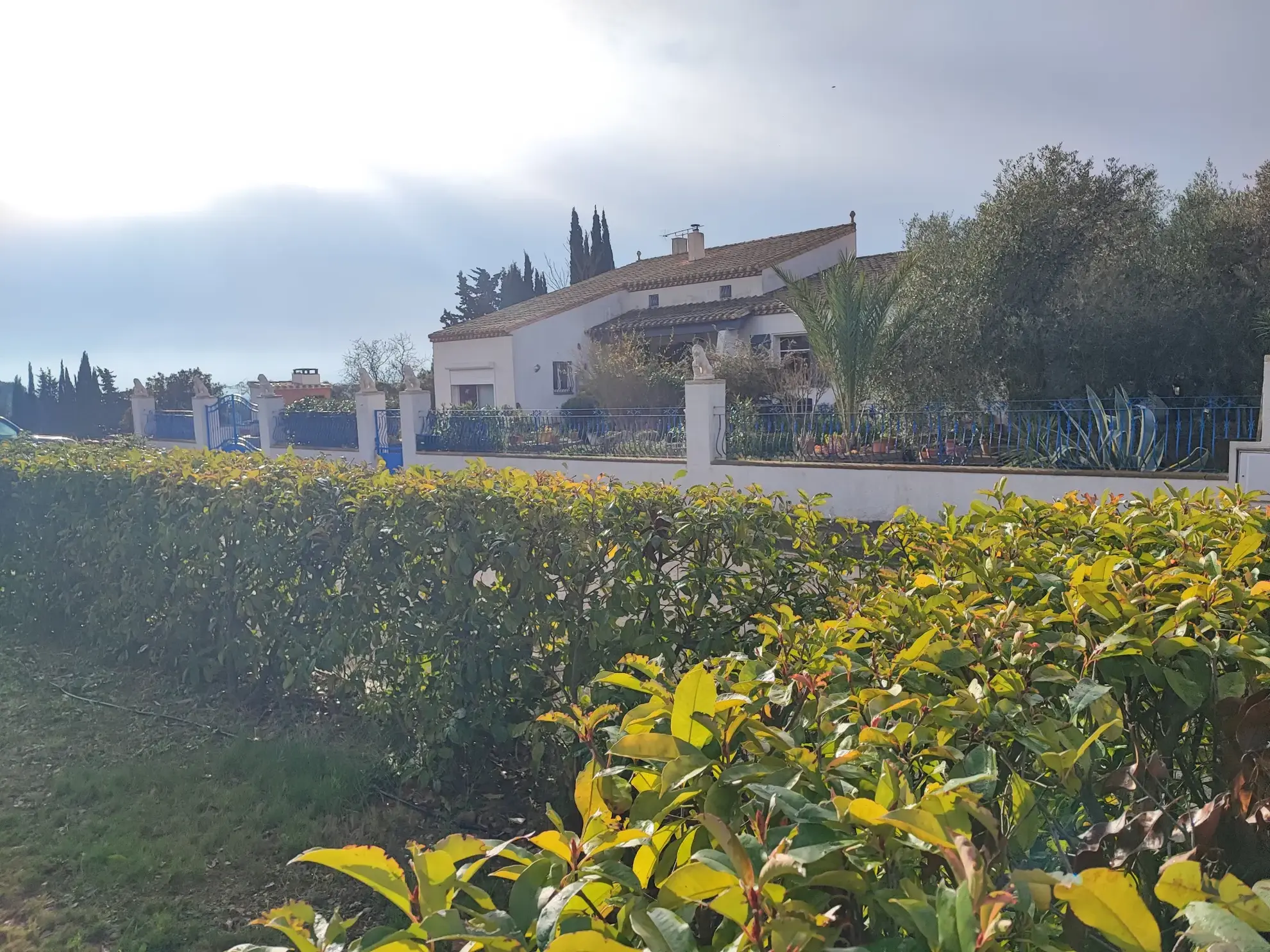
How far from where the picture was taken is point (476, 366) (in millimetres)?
29859

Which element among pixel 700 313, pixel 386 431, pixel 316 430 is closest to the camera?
pixel 386 431

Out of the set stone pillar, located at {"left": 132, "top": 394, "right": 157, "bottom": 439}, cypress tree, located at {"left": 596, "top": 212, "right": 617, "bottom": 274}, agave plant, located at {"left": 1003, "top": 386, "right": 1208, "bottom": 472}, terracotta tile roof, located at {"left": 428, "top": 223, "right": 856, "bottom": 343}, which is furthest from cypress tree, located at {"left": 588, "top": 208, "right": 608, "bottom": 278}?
agave plant, located at {"left": 1003, "top": 386, "right": 1208, "bottom": 472}

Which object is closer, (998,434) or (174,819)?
(174,819)

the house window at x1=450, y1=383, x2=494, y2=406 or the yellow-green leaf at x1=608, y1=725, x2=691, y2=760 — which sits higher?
the house window at x1=450, y1=383, x2=494, y2=406

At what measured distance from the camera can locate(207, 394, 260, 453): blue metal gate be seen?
24.0 m

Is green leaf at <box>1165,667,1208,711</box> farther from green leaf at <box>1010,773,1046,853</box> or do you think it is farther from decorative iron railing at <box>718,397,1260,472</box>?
decorative iron railing at <box>718,397,1260,472</box>

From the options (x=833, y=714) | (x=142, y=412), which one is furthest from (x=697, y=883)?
(x=142, y=412)

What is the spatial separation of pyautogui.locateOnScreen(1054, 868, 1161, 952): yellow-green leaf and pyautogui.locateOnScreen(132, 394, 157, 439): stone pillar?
29.9 metres

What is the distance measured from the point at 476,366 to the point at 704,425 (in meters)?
17.6

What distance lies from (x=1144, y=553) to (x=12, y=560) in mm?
8459

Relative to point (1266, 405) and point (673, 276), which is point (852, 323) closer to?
point (1266, 405)

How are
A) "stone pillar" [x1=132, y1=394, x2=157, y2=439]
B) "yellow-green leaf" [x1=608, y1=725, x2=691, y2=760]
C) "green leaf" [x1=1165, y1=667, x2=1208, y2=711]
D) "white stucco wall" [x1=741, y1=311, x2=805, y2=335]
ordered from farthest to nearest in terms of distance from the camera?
"stone pillar" [x1=132, y1=394, x2=157, y2=439]
"white stucco wall" [x1=741, y1=311, x2=805, y2=335]
"green leaf" [x1=1165, y1=667, x2=1208, y2=711]
"yellow-green leaf" [x1=608, y1=725, x2=691, y2=760]

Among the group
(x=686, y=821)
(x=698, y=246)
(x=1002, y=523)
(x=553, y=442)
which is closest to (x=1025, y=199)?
(x=553, y=442)

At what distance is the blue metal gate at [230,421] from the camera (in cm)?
2397
